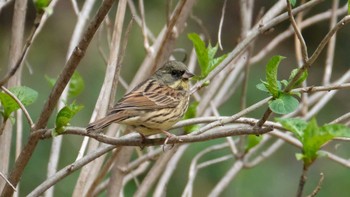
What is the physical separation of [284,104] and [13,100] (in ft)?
3.05

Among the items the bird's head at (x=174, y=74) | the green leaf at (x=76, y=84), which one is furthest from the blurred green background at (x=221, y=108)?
the green leaf at (x=76, y=84)

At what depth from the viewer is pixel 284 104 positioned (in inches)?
93.4

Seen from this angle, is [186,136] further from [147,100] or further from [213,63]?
[147,100]

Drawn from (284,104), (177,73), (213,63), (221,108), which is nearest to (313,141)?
(284,104)

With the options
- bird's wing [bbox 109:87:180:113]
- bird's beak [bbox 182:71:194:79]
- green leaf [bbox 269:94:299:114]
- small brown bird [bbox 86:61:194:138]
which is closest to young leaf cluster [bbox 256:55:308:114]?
green leaf [bbox 269:94:299:114]

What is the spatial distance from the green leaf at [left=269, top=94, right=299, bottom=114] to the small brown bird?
0.58 metres

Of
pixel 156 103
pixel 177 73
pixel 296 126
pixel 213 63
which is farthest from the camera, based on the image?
pixel 177 73

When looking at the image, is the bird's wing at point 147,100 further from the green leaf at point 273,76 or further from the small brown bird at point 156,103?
the green leaf at point 273,76

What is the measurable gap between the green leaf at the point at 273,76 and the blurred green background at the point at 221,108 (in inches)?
114

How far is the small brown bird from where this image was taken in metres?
3.12

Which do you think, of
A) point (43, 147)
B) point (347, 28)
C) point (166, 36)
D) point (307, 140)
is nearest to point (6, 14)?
point (43, 147)

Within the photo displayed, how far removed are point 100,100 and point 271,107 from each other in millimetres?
906

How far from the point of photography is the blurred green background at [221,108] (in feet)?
18.0

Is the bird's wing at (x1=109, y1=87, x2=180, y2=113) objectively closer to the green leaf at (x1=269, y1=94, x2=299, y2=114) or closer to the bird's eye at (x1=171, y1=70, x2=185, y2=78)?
the bird's eye at (x1=171, y1=70, x2=185, y2=78)
